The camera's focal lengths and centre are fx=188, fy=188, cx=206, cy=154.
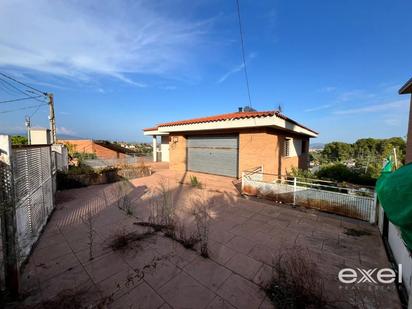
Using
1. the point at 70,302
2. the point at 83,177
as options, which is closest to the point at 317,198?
the point at 70,302

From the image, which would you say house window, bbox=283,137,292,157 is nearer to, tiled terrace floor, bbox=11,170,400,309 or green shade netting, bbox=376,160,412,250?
tiled terrace floor, bbox=11,170,400,309

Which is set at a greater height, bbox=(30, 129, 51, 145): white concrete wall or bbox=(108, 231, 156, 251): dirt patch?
bbox=(30, 129, 51, 145): white concrete wall

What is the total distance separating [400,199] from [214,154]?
10.6 meters

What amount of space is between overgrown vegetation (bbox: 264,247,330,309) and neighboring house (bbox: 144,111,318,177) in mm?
6109

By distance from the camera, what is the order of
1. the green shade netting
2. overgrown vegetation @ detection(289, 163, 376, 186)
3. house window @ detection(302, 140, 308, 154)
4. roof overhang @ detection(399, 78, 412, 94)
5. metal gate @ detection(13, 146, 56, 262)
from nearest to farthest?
the green shade netting, metal gate @ detection(13, 146, 56, 262), roof overhang @ detection(399, 78, 412, 94), overgrown vegetation @ detection(289, 163, 376, 186), house window @ detection(302, 140, 308, 154)

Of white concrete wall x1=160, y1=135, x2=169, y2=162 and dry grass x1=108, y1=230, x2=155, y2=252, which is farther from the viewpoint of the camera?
white concrete wall x1=160, y1=135, x2=169, y2=162

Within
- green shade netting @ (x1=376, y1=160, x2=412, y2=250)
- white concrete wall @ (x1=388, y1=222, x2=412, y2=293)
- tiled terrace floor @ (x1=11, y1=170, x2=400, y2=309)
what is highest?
green shade netting @ (x1=376, y1=160, x2=412, y2=250)

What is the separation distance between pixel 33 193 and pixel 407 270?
6.64m

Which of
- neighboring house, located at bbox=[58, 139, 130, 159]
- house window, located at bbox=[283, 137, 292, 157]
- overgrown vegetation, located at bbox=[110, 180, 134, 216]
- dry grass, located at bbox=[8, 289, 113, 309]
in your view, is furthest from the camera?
neighboring house, located at bbox=[58, 139, 130, 159]

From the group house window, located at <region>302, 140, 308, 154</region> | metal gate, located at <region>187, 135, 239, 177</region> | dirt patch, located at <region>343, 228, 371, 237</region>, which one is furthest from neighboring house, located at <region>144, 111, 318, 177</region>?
dirt patch, located at <region>343, 228, 371, 237</region>

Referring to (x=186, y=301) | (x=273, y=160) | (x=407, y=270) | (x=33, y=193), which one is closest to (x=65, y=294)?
(x=186, y=301)

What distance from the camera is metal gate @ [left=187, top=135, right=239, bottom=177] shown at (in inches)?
432

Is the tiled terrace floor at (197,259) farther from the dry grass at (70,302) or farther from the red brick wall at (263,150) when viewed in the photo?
the red brick wall at (263,150)

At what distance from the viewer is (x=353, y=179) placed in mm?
10742
